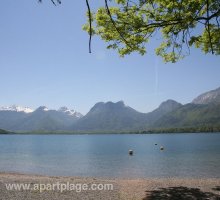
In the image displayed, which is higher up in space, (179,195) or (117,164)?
(179,195)

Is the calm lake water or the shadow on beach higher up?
the shadow on beach

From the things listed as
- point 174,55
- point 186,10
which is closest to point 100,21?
point 186,10

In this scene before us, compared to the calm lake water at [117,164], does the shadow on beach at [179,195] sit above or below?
above

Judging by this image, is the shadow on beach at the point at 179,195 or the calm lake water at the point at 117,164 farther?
the calm lake water at the point at 117,164

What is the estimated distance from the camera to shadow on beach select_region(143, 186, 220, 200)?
691 inches

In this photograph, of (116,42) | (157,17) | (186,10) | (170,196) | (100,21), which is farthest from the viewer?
(170,196)

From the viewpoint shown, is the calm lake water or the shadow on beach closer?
the shadow on beach

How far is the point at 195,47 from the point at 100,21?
5.97m

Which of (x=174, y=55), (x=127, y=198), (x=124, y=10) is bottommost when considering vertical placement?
(x=127, y=198)

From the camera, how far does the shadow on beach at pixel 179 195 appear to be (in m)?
17.6

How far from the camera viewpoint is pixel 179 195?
18.1 m

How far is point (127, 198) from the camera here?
714 inches

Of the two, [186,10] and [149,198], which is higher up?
[186,10]

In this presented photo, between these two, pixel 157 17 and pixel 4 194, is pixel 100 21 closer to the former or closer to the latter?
pixel 157 17
